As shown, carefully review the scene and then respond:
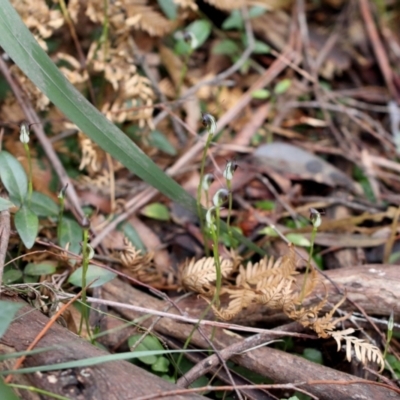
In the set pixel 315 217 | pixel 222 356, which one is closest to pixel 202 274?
pixel 222 356

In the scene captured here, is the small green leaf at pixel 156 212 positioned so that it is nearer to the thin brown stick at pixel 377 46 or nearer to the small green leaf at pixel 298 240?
the small green leaf at pixel 298 240

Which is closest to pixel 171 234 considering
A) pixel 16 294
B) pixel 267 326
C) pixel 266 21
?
pixel 267 326

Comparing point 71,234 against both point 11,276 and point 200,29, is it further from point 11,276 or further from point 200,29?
point 200,29

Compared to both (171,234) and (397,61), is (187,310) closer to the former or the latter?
(171,234)

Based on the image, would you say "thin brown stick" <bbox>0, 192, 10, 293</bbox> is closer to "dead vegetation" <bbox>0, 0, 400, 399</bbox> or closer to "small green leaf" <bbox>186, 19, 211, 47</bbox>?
"dead vegetation" <bbox>0, 0, 400, 399</bbox>

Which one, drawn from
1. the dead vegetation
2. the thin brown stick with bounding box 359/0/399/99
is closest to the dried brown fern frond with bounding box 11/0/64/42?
the dead vegetation

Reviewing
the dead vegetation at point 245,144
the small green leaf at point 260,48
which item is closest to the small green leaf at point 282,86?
the dead vegetation at point 245,144
